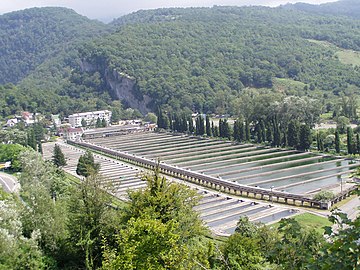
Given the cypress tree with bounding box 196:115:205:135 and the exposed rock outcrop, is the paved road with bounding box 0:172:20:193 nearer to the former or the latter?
the cypress tree with bounding box 196:115:205:135

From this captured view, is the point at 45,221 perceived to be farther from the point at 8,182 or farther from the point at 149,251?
the point at 8,182

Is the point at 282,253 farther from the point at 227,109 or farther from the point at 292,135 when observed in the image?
the point at 227,109

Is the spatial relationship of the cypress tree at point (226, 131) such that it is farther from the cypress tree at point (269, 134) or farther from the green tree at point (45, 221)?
the green tree at point (45, 221)

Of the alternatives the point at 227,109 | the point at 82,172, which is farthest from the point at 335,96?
the point at 82,172

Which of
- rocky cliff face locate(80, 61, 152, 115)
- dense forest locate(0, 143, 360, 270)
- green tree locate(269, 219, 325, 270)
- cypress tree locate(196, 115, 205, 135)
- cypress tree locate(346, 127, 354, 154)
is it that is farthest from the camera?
rocky cliff face locate(80, 61, 152, 115)

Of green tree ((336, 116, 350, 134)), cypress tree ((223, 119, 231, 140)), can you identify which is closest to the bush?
green tree ((336, 116, 350, 134))

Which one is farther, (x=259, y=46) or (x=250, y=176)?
(x=259, y=46)
